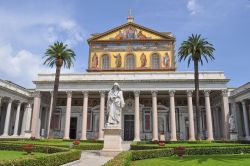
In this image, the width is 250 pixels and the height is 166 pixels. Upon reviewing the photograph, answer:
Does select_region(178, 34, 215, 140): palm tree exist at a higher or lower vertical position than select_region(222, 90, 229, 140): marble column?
higher

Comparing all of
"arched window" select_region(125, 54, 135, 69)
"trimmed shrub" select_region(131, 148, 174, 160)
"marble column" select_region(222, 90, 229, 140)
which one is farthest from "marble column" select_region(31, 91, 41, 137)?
"marble column" select_region(222, 90, 229, 140)

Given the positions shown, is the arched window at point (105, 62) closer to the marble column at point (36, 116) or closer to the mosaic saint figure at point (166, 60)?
the mosaic saint figure at point (166, 60)

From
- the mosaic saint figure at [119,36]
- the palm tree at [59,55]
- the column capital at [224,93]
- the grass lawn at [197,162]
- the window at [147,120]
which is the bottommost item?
the grass lawn at [197,162]

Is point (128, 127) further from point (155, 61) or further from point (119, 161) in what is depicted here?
point (119, 161)

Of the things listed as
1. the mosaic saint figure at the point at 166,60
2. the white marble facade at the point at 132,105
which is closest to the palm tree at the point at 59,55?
the white marble facade at the point at 132,105

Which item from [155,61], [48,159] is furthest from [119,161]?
[155,61]

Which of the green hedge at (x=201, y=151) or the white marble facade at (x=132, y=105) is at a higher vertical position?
the white marble facade at (x=132, y=105)

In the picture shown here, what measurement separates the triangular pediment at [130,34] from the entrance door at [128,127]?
614 inches

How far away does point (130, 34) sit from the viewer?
48250mm

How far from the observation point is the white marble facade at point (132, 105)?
3847cm

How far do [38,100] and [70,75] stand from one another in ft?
22.3

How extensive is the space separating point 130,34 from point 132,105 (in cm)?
1425

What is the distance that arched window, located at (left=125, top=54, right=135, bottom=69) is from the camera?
46.8 m

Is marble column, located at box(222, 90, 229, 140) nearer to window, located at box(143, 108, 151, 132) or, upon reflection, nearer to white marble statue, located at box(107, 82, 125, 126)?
window, located at box(143, 108, 151, 132)
